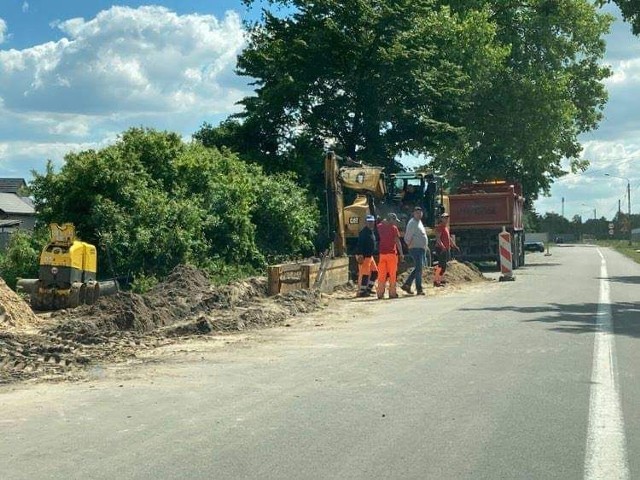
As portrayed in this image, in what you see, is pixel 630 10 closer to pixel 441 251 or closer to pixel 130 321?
pixel 441 251

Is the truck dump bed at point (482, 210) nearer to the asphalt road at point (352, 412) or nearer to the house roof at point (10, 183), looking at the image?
the asphalt road at point (352, 412)

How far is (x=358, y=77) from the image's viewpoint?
31328 mm

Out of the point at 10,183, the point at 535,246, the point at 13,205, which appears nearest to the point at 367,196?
the point at 13,205

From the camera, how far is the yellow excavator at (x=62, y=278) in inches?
618

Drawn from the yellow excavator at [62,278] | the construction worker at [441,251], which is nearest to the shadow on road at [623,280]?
the construction worker at [441,251]

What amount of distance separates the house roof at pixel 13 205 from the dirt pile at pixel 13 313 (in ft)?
135

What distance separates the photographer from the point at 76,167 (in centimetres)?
1908

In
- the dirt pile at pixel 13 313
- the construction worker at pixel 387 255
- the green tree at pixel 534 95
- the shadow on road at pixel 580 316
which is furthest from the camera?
the green tree at pixel 534 95

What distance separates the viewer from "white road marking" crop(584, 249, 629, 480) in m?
5.64

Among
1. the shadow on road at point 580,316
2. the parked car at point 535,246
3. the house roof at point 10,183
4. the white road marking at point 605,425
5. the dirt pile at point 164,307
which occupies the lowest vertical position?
the white road marking at point 605,425

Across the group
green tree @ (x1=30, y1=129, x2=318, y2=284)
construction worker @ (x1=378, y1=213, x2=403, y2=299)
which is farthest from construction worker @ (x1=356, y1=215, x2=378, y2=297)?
green tree @ (x1=30, y1=129, x2=318, y2=284)

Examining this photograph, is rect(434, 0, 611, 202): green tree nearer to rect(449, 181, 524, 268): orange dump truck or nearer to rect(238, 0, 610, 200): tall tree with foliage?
rect(238, 0, 610, 200): tall tree with foliage

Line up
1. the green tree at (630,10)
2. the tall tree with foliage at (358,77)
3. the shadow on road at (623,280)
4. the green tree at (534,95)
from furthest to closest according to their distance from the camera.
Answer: the green tree at (534,95) → the tall tree with foliage at (358,77) → the shadow on road at (623,280) → the green tree at (630,10)

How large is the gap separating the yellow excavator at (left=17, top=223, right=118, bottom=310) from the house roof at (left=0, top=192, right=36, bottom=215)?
39008 millimetres
